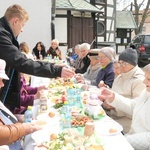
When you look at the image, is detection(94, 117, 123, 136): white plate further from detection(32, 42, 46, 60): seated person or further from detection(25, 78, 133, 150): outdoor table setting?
detection(32, 42, 46, 60): seated person

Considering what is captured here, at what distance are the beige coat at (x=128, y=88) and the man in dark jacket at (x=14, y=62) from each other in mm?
812

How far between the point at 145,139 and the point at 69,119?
68 centimetres

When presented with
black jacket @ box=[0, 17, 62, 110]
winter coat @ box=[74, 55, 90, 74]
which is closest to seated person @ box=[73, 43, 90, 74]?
winter coat @ box=[74, 55, 90, 74]

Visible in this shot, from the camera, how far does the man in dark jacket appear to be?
2.75 m

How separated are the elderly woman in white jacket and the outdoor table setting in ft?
0.57

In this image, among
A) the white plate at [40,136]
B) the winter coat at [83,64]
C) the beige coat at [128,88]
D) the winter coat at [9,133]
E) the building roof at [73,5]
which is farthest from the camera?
the building roof at [73,5]

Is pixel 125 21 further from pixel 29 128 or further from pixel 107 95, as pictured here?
pixel 29 128

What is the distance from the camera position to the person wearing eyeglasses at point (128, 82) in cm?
323

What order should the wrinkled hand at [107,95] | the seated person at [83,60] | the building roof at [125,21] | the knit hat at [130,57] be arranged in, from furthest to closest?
the building roof at [125,21] < the seated person at [83,60] < the knit hat at [130,57] < the wrinkled hand at [107,95]

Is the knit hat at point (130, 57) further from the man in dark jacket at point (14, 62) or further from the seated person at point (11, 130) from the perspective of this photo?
the seated person at point (11, 130)

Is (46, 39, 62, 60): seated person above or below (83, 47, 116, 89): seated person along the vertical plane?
below

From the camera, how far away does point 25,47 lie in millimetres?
7355

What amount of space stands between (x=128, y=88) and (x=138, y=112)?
2.13 feet

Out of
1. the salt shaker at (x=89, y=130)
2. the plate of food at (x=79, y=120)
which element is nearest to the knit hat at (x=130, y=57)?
the plate of food at (x=79, y=120)
